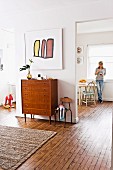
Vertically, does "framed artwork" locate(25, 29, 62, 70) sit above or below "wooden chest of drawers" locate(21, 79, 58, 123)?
above

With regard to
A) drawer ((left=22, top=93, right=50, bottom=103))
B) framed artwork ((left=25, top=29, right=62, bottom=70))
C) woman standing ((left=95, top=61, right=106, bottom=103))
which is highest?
framed artwork ((left=25, top=29, right=62, bottom=70))

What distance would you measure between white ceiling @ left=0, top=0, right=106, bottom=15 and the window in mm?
3300

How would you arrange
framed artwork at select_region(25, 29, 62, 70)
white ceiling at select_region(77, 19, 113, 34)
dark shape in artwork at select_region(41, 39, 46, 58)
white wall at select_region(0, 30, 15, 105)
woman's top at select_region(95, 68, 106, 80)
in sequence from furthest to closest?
woman's top at select_region(95, 68, 106, 80)
white wall at select_region(0, 30, 15, 105)
white ceiling at select_region(77, 19, 113, 34)
dark shape in artwork at select_region(41, 39, 46, 58)
framed artwork at select_region(25, 29, 62, 70)

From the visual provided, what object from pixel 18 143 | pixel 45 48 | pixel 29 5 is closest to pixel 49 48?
pixel 45 48

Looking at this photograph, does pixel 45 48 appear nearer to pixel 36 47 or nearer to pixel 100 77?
pixel 36 47

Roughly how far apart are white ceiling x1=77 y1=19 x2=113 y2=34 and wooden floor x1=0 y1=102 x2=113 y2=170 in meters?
2.87

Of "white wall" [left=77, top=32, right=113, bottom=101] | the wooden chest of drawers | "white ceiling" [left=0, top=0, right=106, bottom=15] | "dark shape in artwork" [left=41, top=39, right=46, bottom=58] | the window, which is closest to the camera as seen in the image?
"white ceiling" [left=0, top=0, right=106, bottom=15]

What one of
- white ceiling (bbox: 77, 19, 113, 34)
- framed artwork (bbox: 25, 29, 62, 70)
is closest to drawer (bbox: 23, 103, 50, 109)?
framed artwork (bbox: 25, 29, 62, 70)

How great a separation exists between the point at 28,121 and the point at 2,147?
1571 millimetres

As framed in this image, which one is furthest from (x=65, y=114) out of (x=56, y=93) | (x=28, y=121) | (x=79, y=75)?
(x=79, y=75)

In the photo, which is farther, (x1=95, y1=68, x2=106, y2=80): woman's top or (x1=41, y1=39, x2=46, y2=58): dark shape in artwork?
(x1=95, y1=68, x2=106, y2=80): woman's top

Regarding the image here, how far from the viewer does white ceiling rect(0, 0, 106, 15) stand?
153 inches

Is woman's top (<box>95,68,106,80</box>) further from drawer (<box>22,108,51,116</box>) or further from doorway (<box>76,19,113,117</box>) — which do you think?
drawer (<box>22,108,51,116</box>)

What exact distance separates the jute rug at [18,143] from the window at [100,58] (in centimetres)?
424
